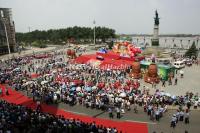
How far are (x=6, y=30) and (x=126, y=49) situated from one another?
Result: 4516cm

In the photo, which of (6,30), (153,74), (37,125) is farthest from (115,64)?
(6,30)

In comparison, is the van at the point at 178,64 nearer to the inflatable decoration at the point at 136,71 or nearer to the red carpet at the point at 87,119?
the inflatable decoration at the point at 136,71

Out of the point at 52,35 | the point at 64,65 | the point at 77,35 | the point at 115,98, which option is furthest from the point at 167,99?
the point at 52,35

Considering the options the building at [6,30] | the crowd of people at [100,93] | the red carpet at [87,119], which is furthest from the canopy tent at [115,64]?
the building at [6,30]

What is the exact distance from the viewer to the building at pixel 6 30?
80.5 metres

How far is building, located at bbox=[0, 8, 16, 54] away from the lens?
264 feet

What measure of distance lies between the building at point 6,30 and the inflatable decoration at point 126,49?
1654 inches

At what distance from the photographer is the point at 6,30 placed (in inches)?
3130

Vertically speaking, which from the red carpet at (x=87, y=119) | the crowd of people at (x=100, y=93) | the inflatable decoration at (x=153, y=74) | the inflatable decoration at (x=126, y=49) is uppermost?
the inflatable decoration at (x=126, y=49)

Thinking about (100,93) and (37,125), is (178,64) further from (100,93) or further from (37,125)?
(37,125)

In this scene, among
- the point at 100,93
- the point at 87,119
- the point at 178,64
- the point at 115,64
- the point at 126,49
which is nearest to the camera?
the point at 87,119

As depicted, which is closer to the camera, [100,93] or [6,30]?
[100,93]

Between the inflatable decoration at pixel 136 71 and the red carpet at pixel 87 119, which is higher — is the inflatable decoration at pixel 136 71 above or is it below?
above

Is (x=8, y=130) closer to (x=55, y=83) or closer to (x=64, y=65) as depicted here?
(x=55, y=83)
